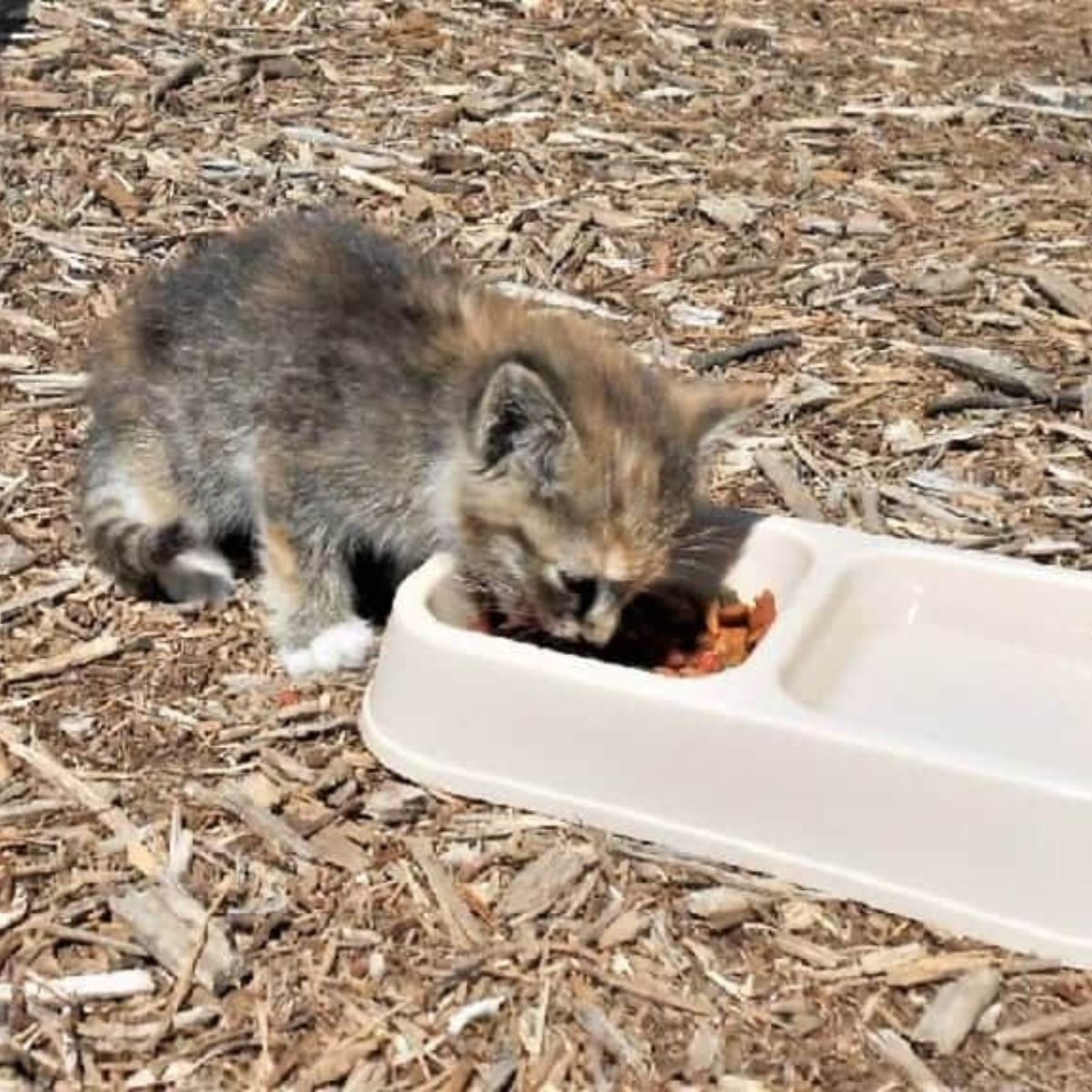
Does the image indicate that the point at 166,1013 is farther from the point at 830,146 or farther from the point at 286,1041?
the point at 830,146

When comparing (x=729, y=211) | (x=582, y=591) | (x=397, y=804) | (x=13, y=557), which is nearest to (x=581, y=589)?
(x=582, y=591)

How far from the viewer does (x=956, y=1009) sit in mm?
4719

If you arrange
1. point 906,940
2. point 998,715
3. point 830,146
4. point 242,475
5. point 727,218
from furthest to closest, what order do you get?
point 830,146 → point 727,218 → point 242,475 → point 998,715 → point 906,940

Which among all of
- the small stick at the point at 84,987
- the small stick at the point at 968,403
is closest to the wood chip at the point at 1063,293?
the small stick at the point at 968,403

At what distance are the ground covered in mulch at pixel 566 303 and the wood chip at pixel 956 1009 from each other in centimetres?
1

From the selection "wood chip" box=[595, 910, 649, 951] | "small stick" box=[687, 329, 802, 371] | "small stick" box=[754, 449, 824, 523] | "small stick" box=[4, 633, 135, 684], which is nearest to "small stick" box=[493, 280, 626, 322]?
"small stick" box=[687, 329, 802, 371]

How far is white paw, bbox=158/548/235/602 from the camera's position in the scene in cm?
621

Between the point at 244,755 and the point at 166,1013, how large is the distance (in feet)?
3.27

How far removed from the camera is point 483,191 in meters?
8.48

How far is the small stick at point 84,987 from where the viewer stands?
4719 millimetres

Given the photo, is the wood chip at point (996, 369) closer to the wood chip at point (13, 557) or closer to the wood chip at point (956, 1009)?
the wood chip at point (956, 1009)

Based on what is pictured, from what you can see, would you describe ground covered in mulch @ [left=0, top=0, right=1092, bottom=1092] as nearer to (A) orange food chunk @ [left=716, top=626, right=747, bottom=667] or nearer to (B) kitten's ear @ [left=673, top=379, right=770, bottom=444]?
(A) orange food chunk @ [left=716, top=626, right=747, bottom=667]

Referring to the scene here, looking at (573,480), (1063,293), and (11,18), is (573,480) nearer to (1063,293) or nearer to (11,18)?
(1063,293)

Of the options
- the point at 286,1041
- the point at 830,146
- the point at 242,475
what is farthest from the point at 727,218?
the point at 286,1041
